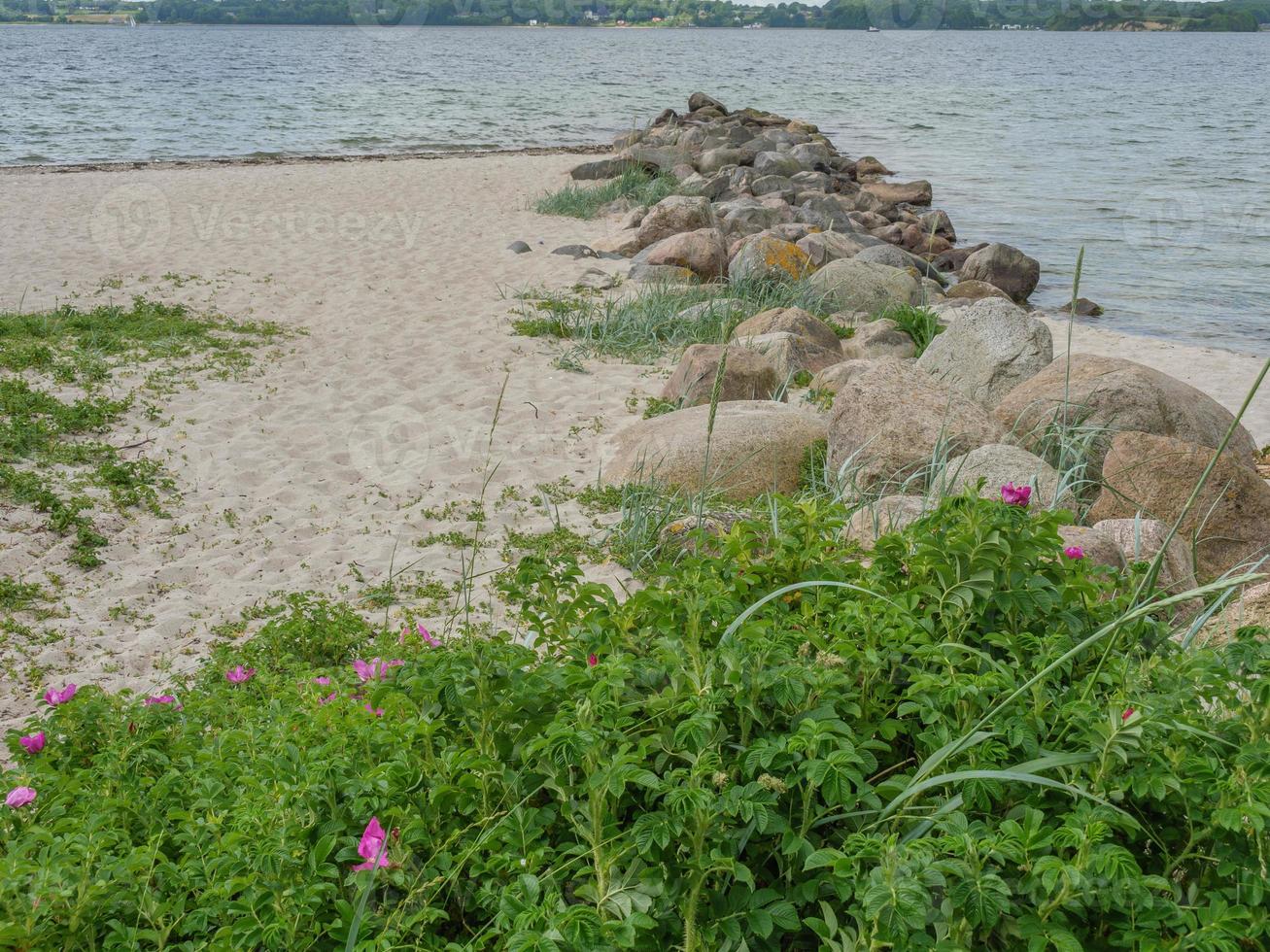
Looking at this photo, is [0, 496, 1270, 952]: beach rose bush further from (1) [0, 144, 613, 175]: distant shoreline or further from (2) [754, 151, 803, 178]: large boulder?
(1) [0, 144, 613, 175]: distant shoreline

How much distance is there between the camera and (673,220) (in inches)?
546

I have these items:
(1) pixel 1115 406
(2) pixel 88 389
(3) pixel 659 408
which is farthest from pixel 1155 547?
(2) pixel 88 389

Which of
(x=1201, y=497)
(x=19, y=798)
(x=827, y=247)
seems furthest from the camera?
(x=827, y=247)

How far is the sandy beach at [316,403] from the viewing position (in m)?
5.17

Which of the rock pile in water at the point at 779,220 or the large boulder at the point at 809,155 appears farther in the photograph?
the large boulder at the point at 809,155

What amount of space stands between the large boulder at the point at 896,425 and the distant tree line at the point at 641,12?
137m

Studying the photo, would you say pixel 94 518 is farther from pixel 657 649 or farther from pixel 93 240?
pixel 93 240

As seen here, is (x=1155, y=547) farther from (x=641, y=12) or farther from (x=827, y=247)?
(x=641, y=12)

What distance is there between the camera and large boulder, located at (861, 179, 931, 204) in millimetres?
21125

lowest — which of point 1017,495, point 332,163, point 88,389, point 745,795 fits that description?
point 88,389

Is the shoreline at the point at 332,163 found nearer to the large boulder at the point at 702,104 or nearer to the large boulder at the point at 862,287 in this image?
the large boulder at the point at 862,287

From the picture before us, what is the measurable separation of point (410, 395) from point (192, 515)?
239cm

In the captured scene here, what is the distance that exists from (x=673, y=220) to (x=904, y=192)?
965 cm

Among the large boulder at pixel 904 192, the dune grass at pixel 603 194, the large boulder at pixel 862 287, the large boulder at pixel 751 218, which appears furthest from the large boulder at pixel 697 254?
the large boulder at pixel 904 192
